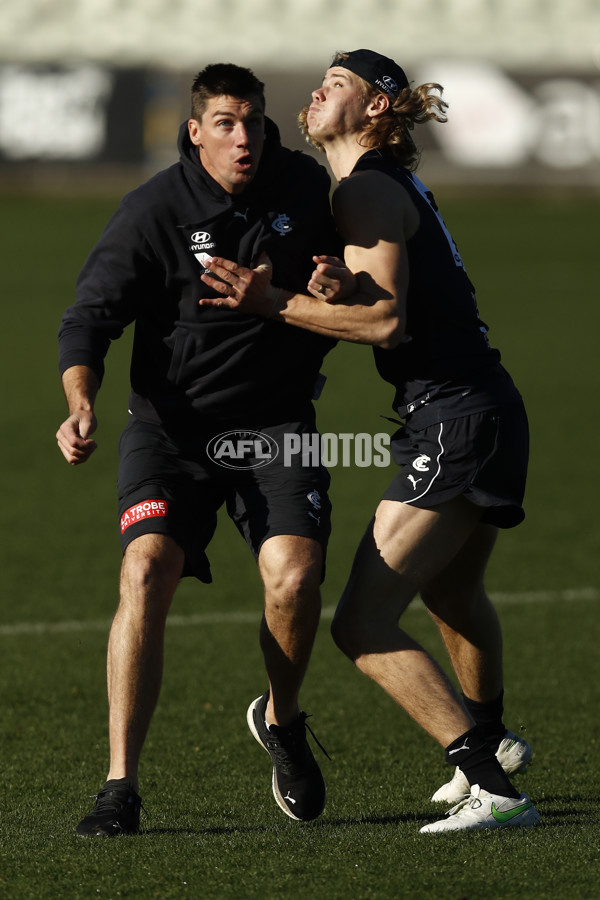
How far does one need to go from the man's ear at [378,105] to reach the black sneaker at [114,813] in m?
2.37

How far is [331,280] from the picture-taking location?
450cm

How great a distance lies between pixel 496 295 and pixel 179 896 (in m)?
19.4

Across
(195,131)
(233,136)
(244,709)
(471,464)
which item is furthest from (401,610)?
(244,709)

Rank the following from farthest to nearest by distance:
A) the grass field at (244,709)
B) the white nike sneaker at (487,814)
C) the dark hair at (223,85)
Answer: the dark hair at (223,85) < the white nike sneaker at (487,814) < the grass field at (244,709)

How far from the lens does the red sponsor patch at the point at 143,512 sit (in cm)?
467

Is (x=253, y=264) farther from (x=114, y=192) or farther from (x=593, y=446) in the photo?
(x=114, y=192)

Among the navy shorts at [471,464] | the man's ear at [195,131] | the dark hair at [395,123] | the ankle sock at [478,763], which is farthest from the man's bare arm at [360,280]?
the ankle sock at [478,763]

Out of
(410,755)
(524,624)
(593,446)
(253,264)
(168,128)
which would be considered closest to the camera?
(253,264)

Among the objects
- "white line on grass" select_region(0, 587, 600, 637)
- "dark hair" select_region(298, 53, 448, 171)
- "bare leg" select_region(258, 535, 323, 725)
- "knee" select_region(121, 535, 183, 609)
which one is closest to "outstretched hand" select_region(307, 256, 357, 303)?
"dark hair" select_region(298, 53, 448, 171)

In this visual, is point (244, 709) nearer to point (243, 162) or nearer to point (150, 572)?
point (150, 572)

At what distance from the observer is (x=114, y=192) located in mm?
29797

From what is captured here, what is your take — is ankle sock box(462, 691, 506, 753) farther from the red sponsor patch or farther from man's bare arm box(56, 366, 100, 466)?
man's bare arm box(56, 366, 100, 466)

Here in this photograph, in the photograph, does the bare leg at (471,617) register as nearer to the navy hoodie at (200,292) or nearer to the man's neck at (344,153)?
the navy hoodie at (200,292)

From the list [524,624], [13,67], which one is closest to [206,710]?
[524,624]
